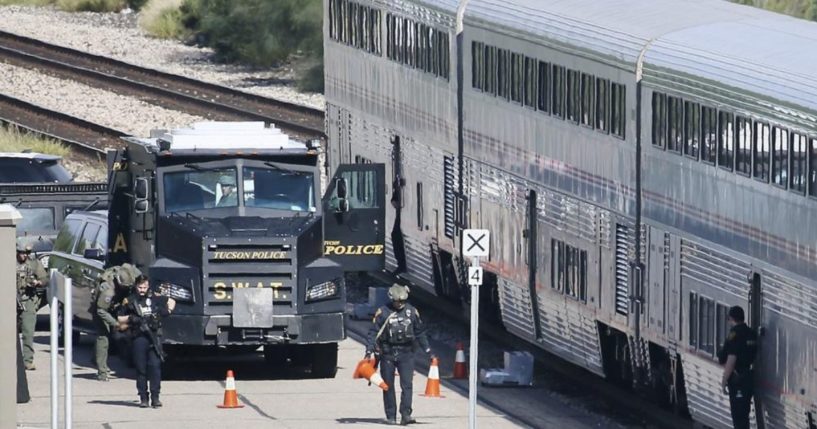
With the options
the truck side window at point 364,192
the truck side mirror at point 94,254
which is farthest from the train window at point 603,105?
the truck side mirror at point 94,254

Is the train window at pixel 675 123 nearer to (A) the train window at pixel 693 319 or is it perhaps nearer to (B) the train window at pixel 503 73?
(A) the train window at pixel 693 319

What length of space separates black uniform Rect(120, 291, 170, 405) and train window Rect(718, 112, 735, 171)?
5.39m

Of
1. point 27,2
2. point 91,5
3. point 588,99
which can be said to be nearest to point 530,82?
point 588,99

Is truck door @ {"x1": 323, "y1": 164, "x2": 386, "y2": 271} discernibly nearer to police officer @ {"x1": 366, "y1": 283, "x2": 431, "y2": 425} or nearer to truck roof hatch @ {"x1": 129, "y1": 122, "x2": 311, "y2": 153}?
truck roof hatch @ {"x1": 129, "y1": 122, "x2": 311, "y2": 153}

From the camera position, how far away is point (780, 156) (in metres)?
16.4

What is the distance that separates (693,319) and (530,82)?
188 inches

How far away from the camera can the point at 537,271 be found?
21734 mm

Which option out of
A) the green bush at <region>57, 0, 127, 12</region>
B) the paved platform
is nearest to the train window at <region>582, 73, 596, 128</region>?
the paved platform

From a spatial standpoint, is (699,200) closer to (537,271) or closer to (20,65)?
(537,271)

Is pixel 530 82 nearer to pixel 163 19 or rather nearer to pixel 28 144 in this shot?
pixel 28 144

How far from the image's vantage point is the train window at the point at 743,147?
668 inches

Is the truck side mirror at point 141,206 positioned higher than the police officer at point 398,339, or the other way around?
the truck side mirror at point 141,206

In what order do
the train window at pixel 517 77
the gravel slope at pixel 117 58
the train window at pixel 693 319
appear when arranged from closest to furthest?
1. the train window at pixel 693 319
2. the train window at pixel 517 77
3. the gravel slope at pixel 117 58

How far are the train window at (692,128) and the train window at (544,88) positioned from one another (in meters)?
3.45
